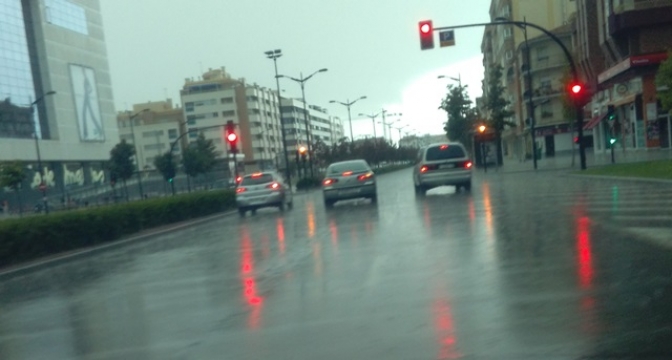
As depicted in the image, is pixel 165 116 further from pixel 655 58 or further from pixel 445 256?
pixel 445 256

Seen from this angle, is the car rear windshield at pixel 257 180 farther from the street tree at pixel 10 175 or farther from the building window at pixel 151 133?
the building window at pixel 151 133

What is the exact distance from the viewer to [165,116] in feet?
470

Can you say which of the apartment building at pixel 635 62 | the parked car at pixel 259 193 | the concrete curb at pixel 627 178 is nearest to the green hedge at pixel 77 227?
the parked car at pixel 259 193

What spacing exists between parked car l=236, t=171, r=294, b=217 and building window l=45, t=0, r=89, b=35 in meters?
61.3

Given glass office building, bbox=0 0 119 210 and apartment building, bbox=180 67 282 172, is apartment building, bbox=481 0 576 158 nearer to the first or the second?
apartment building, bbox=180 67 282 172

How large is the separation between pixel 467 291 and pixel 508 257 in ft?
8.20

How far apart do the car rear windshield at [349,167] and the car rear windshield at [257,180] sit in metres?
2.61

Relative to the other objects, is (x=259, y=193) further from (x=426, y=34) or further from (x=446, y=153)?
(x=426, y=34)

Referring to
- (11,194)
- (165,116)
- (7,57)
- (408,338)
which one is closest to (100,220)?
(408,338)

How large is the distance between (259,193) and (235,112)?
3796 inches

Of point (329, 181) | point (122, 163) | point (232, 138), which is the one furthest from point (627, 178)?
point (122, 163)

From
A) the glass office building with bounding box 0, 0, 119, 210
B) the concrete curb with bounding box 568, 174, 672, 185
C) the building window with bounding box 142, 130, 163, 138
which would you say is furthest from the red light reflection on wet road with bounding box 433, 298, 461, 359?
the building window with bounding box 142, 130, 163, 138

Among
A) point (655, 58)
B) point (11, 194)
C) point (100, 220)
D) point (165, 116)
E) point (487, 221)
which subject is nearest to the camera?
point (487, 221)

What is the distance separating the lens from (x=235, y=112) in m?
124
